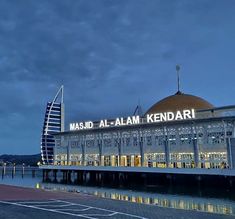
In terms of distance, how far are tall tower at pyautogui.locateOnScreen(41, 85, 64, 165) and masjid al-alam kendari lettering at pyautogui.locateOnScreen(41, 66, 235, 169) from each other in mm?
25134

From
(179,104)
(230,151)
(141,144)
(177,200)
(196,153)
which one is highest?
(179,104)

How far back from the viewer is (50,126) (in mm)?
145000

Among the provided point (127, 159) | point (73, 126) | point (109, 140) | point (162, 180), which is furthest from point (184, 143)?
point (73, 126)

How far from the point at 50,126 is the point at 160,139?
73235 mm

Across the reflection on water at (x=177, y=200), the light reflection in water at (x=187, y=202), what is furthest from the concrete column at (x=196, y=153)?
the light reflection in water at (x=187, y=202)

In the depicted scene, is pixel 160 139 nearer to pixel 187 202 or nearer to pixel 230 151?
pixel 230 151

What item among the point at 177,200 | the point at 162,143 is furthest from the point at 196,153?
the point at 177,200

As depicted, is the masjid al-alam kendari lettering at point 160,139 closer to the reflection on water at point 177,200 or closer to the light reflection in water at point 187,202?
the reflection on water at point 177,200

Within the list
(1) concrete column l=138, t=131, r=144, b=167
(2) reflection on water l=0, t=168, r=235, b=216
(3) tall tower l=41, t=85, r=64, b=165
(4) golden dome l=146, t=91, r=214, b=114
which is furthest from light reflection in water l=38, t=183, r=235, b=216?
(3) tall tower l=41, t=85, r=64, b=165

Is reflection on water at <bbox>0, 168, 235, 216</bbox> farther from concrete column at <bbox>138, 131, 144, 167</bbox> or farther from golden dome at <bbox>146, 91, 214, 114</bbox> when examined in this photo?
golden dome at <bbox>146, 91, 214, 114</bbox>

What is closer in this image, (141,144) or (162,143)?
(162,143)

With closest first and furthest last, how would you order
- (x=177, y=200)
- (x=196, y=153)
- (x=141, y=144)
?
1. (x=177, y=200)
2. (x=196, y=153)
3. (x=141, y=144)

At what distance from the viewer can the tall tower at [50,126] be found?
13725cm

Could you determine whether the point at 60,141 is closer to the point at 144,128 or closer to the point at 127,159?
the point at 127,159
